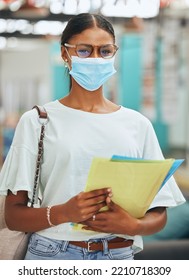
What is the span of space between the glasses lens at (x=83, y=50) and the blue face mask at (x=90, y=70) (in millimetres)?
12

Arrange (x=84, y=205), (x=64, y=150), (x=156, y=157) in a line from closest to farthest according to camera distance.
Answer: (x=84, y=205), (x=64, y=150), (x=156, y=157)

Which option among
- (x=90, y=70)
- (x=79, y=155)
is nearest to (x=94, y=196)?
(x=79, y=155)

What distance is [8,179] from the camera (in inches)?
67.9

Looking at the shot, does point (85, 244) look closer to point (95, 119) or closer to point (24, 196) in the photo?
point (24, 196)

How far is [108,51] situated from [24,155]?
39cm

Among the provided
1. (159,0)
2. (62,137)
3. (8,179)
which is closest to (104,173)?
(62,137)

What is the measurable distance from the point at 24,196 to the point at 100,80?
418mm

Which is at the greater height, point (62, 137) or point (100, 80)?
point (100, 80)

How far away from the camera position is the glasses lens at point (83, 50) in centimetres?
175

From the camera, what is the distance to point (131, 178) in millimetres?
1624

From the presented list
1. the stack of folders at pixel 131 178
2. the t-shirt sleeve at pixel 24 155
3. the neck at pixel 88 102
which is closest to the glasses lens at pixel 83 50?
the neck at pixel 88 102

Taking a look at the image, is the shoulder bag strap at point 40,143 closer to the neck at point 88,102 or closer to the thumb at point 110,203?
the neck at point 88,102

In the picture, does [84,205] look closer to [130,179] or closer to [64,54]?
[130,179]

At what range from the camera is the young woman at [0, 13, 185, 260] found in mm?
1698
